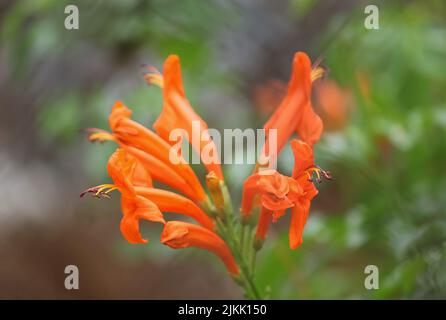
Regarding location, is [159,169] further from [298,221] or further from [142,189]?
[298,221]

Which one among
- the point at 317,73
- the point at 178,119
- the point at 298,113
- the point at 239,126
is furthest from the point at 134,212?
the point at 239,126

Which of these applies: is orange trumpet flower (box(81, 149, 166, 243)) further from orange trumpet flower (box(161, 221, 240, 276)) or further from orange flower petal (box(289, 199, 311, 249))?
orange flower petal (box(289, 199, 311, 249))

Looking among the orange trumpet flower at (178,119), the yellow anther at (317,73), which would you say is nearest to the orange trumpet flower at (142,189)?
the orange trumpet flower at (178,119)

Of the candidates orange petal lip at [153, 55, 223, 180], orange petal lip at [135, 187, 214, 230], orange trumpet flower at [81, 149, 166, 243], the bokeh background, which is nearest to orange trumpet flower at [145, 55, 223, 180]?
orange petal lip at [153, 55, 223, 180]
